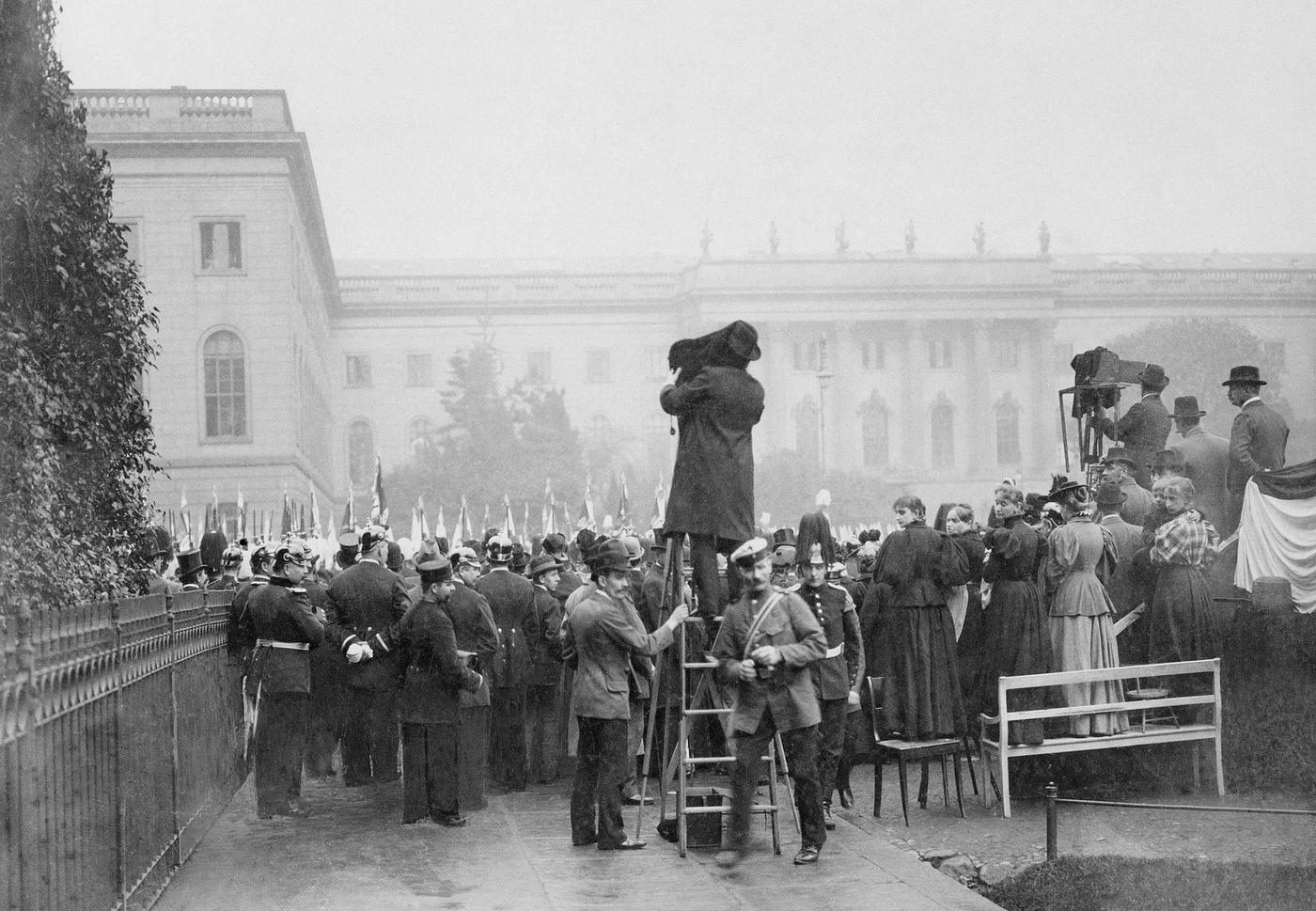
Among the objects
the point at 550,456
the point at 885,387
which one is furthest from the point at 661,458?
the point at 550,456

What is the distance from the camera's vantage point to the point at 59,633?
6551mm

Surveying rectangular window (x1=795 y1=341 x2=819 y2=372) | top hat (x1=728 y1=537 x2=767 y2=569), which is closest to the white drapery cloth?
top hat (x1=728 y1=537 x2=767 y2=569)

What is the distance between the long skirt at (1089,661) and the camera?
11.7 m

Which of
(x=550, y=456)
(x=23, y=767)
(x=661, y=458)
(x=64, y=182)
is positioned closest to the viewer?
(x=23, y=767)

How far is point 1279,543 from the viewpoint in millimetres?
11984

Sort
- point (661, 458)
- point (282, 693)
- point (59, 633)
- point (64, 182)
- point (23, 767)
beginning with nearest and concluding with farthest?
point (23, 767), point (59, 633), point (282, 693), point (64, 182), point (661, 458)

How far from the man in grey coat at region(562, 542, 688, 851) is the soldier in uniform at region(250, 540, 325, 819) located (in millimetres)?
2646

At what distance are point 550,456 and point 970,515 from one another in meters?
49.6

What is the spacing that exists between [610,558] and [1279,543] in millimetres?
5294

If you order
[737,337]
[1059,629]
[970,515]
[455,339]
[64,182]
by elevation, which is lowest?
[1059,629]

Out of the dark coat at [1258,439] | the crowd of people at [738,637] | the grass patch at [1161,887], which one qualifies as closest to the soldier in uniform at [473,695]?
the crowd of people at [738,637]

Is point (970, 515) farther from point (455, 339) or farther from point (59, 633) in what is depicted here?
point (455, 339)

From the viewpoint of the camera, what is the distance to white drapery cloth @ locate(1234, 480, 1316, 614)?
11.8 metres

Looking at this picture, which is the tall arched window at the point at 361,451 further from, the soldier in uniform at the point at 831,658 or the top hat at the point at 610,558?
the top hat at the point at 610,558
